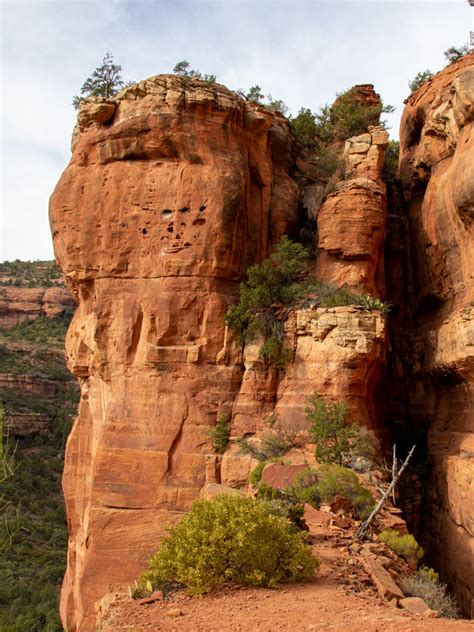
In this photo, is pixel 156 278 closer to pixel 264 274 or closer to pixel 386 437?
pixel 264 274

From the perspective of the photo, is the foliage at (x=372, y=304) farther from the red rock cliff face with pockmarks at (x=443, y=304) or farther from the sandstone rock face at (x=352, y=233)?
the red rock cliff face with pockmarks at (x=443, y=304)

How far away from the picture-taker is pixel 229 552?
8172mm

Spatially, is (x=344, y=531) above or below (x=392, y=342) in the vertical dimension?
below

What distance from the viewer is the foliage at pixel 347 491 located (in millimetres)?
13023

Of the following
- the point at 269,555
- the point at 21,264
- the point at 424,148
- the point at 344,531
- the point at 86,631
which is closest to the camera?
the point at 269,555

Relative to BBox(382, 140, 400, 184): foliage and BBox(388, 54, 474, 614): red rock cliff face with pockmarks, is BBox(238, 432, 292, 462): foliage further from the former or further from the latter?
BBox(382, 140, 400, 184): foliage

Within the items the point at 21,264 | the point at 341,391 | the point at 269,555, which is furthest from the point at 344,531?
the point at 21,264

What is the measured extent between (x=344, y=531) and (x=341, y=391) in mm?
7278

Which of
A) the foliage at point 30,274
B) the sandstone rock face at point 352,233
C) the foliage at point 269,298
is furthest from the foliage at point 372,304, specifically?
the foliage at point 30,274

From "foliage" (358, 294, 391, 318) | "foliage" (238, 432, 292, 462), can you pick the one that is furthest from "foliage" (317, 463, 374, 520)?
"foliage" (358, 294, 391, 318)

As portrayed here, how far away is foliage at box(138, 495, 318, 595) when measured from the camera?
8039mm

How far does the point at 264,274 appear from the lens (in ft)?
67.1

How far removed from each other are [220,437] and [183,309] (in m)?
4.40

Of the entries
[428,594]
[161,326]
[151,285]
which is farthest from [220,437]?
[428,594]
